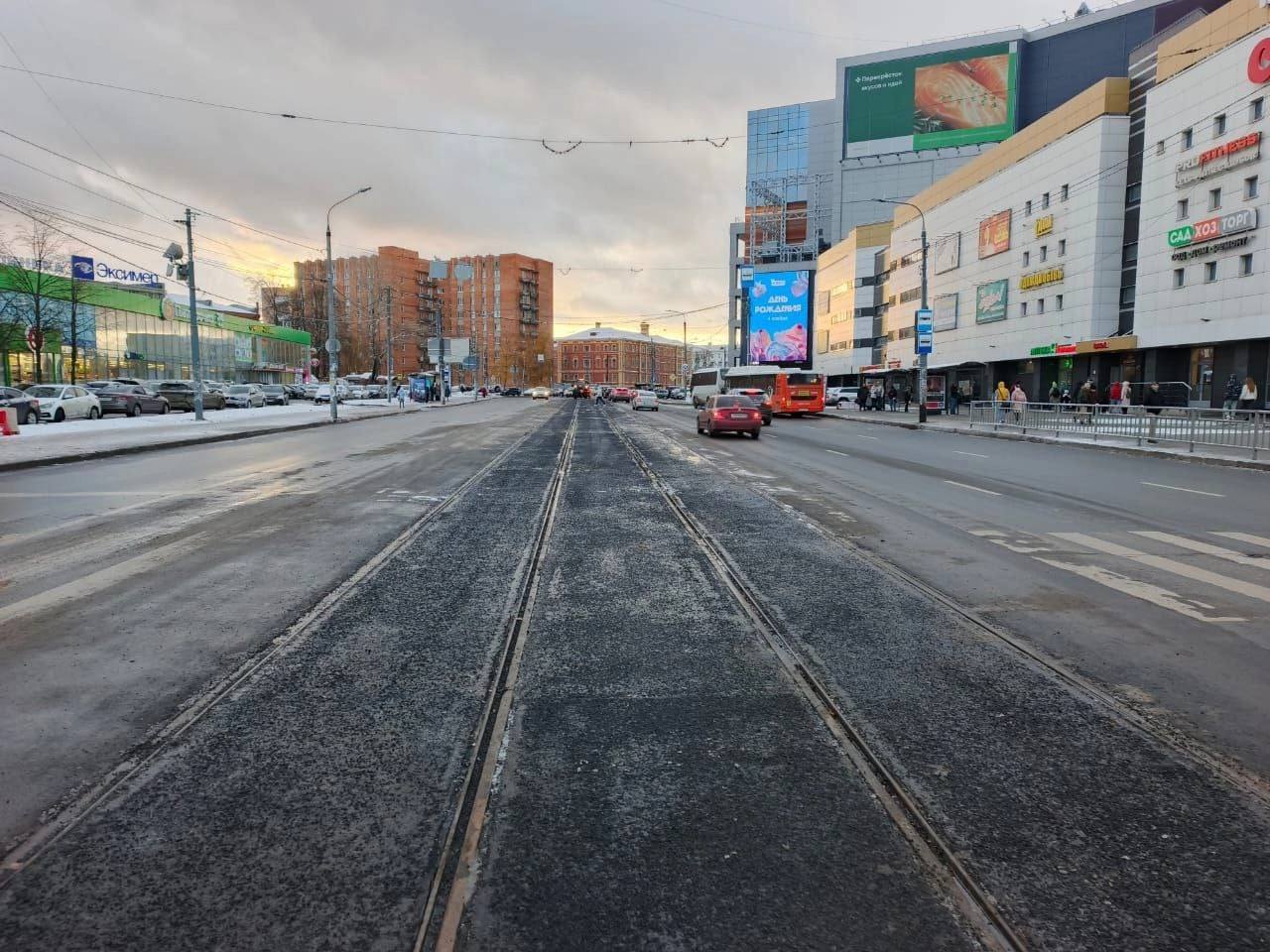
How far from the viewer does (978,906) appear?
258 centimetres

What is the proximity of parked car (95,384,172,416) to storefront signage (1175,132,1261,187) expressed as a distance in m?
50.5

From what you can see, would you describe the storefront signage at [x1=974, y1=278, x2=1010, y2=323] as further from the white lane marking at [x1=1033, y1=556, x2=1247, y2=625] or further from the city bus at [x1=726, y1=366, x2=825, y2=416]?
the white lane marking at [x1=1033, y1=556, x2=1247, y2=625]

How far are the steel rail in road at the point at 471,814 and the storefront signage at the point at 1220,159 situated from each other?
42.7 meters

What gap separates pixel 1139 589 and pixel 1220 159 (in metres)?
40.7

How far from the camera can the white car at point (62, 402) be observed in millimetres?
30406

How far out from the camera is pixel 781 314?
99.0 meters

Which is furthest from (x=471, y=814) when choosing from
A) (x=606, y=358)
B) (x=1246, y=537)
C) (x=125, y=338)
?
(x=606, y=358)

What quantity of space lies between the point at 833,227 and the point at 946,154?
59.3ft

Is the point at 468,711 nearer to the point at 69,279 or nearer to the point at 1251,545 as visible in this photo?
the point at 1251,545

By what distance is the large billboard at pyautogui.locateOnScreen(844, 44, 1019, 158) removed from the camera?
82.6 m

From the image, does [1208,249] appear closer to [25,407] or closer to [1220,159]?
[1220,159]

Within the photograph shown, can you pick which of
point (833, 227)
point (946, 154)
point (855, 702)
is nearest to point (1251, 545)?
point (855, 702)

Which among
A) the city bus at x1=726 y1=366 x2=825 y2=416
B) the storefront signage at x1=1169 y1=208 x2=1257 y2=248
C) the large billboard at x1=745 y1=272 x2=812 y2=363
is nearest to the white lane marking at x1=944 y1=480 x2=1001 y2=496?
the storefront signage at x1=1169 y1=208 x2=1257 y2=248

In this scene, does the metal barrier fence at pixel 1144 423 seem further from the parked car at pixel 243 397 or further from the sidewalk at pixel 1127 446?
the parked car at pixel 243 397
